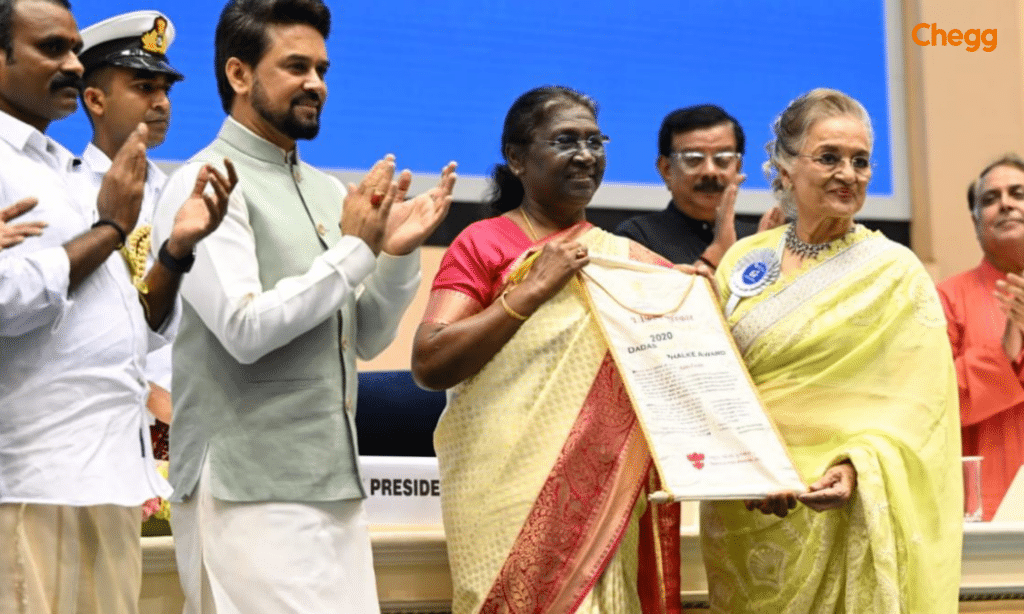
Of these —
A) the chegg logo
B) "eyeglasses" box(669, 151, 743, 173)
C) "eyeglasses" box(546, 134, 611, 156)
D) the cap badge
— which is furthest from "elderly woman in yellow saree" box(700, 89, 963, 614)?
the chegg logo

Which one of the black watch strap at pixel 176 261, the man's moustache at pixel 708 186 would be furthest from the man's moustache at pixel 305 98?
the man's moustache at pixel 708 186

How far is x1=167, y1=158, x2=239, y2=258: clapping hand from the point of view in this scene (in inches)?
104

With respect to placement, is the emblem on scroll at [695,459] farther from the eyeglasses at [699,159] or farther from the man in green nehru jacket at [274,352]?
the eyeglasses at [699,159]

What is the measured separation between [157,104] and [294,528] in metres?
1.75

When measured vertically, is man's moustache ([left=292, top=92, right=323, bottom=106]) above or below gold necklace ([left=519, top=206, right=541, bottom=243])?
above

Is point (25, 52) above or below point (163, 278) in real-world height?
above

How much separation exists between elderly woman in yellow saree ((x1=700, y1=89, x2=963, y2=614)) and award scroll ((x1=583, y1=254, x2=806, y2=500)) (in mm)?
107

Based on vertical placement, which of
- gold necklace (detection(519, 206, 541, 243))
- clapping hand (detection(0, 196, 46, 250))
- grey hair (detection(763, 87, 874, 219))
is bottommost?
gold necklace (detection(519, 206, 541, 243))

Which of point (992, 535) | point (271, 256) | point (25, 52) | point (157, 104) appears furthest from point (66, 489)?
point (992, 535)

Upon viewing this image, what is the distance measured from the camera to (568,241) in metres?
3.37

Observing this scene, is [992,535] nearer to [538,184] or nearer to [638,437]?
[638,437]

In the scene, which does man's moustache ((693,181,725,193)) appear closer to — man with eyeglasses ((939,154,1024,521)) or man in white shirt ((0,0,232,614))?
man with eyeglasses ((939,154,1024,521))

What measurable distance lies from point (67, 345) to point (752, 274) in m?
1.70

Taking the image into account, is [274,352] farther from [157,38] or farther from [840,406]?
[157,38]
